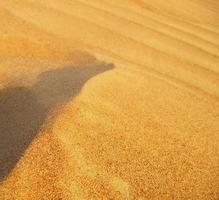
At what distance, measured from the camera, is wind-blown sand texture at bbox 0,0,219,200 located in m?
1.33

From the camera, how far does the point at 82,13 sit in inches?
119

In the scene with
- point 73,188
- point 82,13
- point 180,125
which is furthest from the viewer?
point 82,13

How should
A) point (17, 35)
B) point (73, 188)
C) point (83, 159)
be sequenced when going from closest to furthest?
point (73, 188) → point (83, 159) → point (17, 35)

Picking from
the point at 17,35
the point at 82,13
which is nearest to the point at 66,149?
the point at 17,35

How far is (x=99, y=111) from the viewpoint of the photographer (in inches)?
66.2

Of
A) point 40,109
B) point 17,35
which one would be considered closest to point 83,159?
point 40,109

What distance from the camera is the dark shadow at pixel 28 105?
53.1 inches

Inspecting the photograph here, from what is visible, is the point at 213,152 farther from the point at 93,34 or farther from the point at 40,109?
the point at 93,34

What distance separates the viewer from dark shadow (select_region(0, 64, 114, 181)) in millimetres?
1349

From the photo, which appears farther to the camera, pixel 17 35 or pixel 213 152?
pixel 17 35

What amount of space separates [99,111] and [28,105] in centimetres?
29

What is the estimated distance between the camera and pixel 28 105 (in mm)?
1586

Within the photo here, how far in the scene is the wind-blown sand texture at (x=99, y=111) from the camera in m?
1.33

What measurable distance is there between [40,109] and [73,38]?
1057 millimetres
